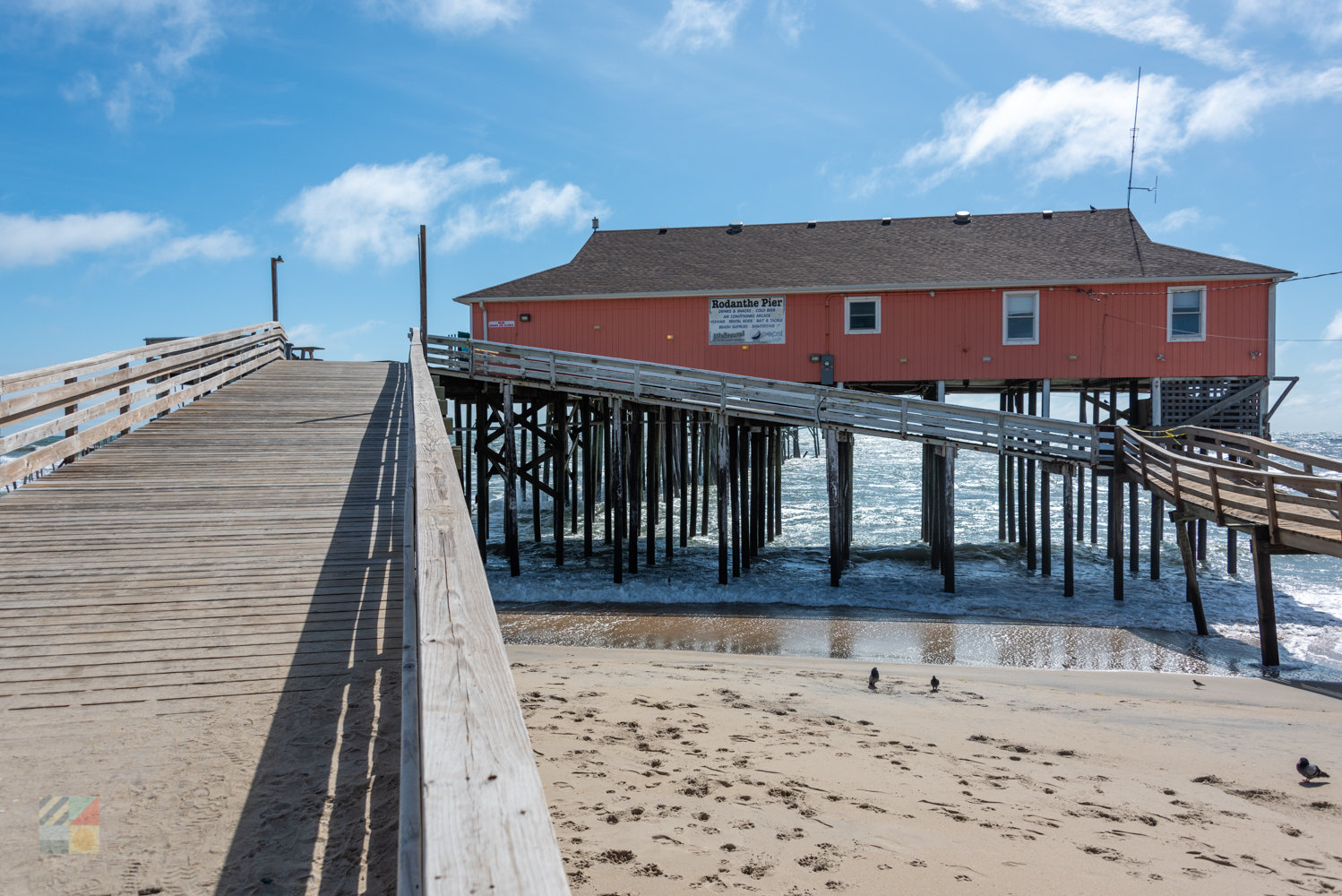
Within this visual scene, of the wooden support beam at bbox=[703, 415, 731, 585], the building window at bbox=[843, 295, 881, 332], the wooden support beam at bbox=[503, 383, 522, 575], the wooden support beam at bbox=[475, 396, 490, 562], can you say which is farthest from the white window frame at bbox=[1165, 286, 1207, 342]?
the wooden support beam at bbox=[475, 396, 490, 562]

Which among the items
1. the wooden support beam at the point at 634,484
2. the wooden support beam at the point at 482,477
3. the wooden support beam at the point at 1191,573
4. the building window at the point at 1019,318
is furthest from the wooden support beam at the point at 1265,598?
the wooden support beam at the point at 482,477

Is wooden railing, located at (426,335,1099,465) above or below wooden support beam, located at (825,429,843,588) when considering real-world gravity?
above

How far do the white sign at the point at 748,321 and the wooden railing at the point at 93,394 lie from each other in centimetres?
1075

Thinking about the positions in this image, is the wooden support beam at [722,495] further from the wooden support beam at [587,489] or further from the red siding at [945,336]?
the red siding at [945,336]

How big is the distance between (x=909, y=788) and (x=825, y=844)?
3.27 ft

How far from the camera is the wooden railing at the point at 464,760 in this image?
1.20m

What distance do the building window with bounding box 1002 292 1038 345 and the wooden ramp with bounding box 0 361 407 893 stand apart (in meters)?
15.7

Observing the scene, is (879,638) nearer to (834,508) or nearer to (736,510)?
(834,508)

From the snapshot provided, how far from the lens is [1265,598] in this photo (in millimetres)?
10586

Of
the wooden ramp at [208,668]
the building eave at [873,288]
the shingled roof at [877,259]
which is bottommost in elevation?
the wooden ramp at [208,668]

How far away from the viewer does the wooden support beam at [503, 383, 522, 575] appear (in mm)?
16328

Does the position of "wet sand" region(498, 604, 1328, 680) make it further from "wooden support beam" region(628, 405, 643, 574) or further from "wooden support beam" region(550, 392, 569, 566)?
"wooden support beam" region(550, 392, 569, 566)

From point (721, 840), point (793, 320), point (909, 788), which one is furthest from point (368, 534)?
point (793, 320)

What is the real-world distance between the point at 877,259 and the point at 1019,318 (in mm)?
3755
